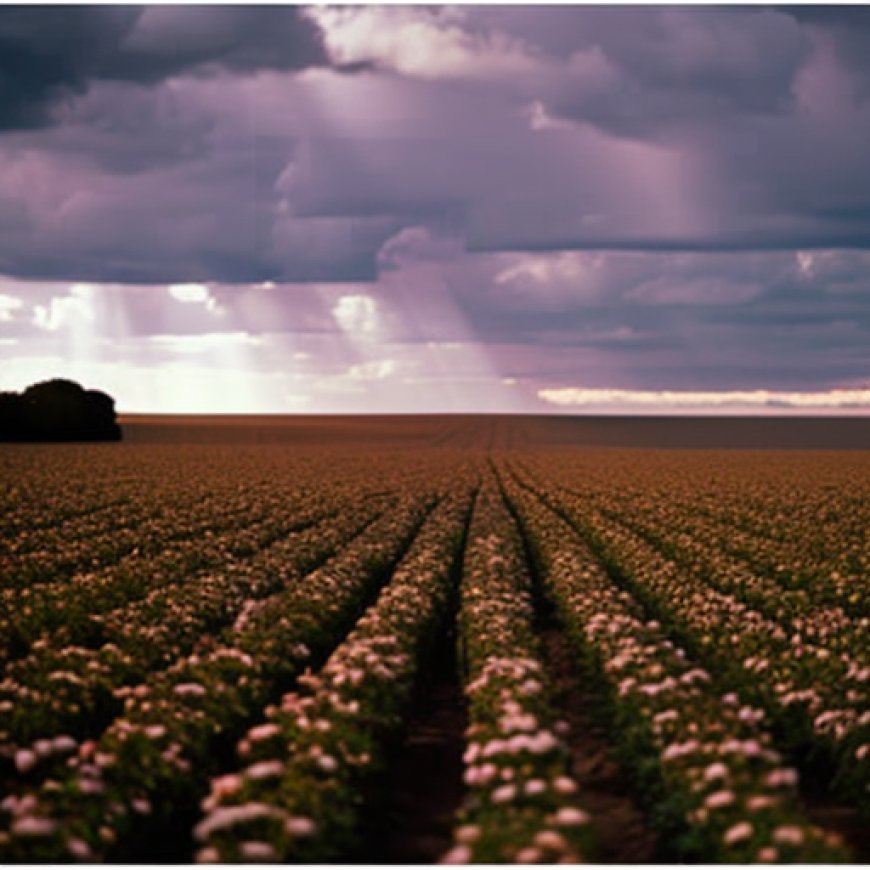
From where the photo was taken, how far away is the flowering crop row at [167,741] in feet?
32.6

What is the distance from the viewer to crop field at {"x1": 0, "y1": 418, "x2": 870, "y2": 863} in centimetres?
1023

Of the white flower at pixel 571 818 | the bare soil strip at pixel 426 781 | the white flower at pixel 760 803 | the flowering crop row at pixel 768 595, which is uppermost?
the white flower at pixel 571 818

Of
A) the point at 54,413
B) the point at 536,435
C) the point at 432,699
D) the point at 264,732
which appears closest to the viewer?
the point at 264,732

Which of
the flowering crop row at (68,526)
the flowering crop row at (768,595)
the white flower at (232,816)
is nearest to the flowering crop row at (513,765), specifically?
the white flower at (232,816)

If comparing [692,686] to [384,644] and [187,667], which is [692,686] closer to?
[384,644]

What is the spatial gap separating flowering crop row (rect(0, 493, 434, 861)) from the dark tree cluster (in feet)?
389

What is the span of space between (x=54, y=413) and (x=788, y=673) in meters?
127

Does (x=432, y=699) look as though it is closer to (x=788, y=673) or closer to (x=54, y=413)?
(x=788, y=673)

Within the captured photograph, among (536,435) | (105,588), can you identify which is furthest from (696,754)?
(536,435)

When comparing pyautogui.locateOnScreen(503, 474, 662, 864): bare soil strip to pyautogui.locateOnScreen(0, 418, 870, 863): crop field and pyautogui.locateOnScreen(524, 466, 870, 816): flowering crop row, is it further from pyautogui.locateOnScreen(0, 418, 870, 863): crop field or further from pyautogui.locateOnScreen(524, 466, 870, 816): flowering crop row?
pyautogui.locateOnScreen(524, 466, 870, 816): flowering crop row

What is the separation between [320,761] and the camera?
1091 centimetres

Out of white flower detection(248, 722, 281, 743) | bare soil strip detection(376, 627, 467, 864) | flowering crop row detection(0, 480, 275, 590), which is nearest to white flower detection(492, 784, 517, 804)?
bare soil strip detection(376, 627, 467, 864)

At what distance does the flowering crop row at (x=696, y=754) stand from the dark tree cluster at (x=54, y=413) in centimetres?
12198

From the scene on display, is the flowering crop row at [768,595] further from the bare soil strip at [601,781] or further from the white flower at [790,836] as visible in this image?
the white flower at [790,836]
